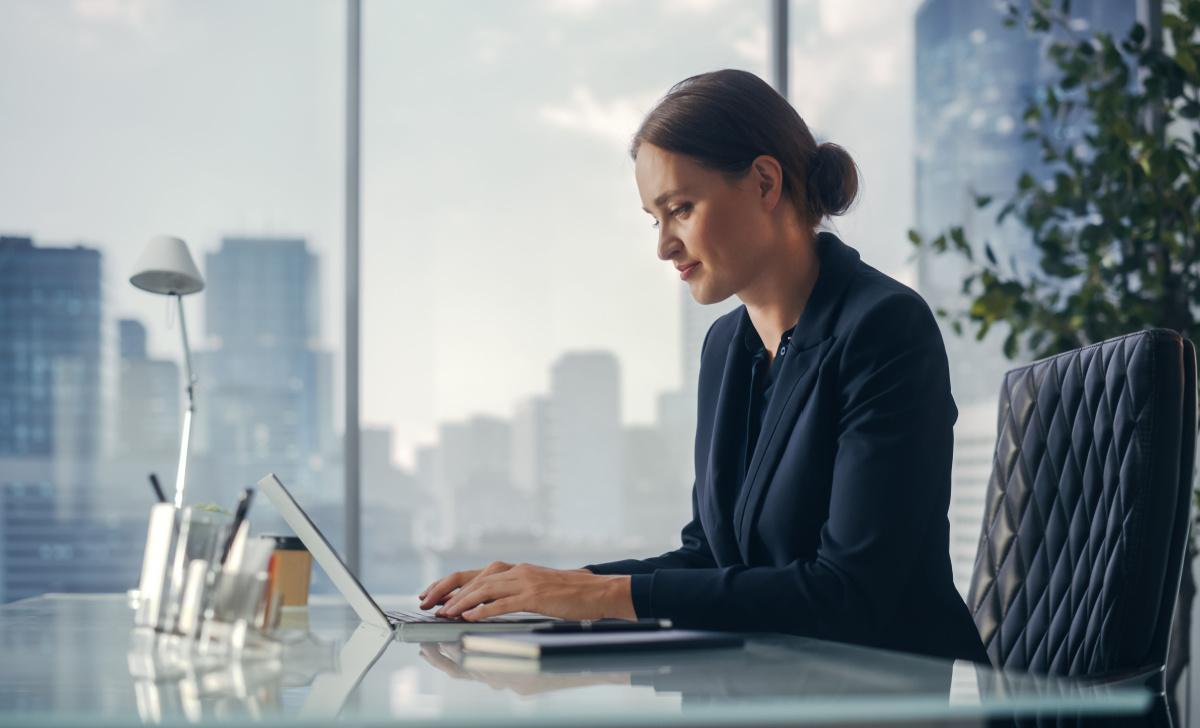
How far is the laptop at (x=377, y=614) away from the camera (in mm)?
1279

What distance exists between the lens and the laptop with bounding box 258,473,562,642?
1279 mm

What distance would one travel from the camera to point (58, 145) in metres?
3.63

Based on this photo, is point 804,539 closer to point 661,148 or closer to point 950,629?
point 950,629

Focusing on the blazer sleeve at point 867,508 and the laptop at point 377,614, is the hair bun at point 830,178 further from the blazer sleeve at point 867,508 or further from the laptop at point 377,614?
the laptop at point 377,614

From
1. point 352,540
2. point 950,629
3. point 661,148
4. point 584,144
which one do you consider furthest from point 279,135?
point 950,629

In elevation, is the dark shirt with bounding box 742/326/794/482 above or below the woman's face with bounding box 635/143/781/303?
below

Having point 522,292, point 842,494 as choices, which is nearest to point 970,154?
point 522,292

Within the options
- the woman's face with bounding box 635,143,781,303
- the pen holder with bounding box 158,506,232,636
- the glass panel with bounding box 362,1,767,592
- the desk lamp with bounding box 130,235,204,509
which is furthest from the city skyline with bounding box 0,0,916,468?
the pen holder with bounding box 158,506,232,636

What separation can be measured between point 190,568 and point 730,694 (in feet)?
1.81

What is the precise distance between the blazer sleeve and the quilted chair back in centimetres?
21

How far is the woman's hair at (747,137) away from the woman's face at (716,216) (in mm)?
18

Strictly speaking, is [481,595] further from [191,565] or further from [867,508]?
[867,508]

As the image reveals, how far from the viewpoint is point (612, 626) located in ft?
3.89

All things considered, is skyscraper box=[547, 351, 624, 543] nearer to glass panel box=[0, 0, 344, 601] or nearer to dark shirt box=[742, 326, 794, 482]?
glass panel box=[0, 0, 344, 601]
